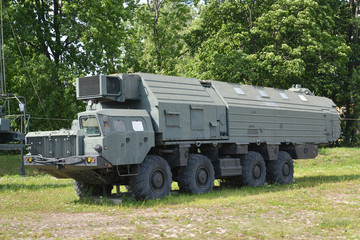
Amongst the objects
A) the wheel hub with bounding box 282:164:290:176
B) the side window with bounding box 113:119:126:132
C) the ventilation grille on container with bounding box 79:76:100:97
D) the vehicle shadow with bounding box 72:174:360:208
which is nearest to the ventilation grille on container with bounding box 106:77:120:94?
the ventilation grille on container with bounding box 79:76:100:97

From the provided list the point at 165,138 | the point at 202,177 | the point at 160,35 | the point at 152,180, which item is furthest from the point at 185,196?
the point at 160,35

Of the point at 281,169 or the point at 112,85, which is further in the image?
the point at 281,169

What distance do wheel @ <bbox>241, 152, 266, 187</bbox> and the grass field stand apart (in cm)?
54

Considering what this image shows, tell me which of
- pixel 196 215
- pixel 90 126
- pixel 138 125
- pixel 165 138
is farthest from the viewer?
pixel 165 138

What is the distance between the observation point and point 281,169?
2059 centimetres

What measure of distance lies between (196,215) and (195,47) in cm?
2819

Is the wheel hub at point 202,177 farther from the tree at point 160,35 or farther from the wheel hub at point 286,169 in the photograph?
the tree at point 160,35

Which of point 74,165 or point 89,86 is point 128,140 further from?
point 89,86

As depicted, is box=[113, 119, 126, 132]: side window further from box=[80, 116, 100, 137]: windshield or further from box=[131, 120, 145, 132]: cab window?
box=[80, 116, 100, 137]: windshield

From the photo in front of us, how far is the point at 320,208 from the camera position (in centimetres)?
1311

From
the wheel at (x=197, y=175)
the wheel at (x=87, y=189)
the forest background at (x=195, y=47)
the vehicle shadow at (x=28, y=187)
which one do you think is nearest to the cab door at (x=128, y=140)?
the wheel at (x=197, y=175)

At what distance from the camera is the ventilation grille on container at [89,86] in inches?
615

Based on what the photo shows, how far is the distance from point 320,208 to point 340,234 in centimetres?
319

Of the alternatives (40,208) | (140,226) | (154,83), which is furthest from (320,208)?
(40,208)
